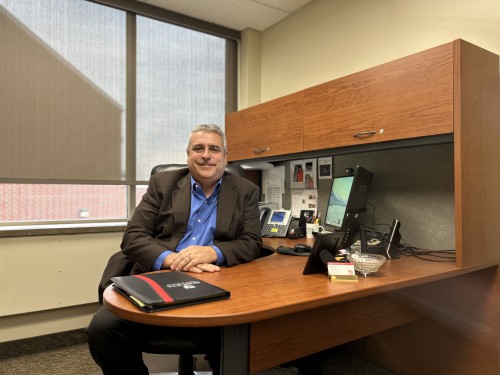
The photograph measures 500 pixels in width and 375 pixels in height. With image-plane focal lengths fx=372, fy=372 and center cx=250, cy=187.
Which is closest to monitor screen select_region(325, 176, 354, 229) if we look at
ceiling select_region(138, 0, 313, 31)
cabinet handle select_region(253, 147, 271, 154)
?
cabinet handle select_region(253, 147, 271, 154)

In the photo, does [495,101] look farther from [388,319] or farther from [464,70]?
[388,319]

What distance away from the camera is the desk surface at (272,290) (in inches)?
34.5

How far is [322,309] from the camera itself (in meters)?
1.10

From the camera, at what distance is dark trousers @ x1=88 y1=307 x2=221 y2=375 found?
1187 mm

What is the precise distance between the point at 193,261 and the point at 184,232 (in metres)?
0.34

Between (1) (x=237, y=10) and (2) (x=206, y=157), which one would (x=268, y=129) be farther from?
(1) (x=237, y=10)

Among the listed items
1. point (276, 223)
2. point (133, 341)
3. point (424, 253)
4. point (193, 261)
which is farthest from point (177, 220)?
point (424, 253)

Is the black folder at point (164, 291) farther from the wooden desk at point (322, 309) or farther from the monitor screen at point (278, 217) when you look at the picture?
the monitor screen at point (278, 217)

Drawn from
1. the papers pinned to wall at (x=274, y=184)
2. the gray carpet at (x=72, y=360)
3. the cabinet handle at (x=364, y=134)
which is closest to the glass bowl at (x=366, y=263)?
the cabinet handle at (x=364, y=134)

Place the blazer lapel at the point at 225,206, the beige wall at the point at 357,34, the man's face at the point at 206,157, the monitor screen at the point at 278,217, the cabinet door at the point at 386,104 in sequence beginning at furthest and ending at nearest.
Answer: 1. the monitor screen at the point at 278,217
2. the beige wall at the point at 357,34
3. the man's face at the point at 206,157
4. the blazer lapel at the point at 225,206
5. the cabinet door at the point at 386,104

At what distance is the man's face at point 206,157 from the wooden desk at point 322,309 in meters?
0.47

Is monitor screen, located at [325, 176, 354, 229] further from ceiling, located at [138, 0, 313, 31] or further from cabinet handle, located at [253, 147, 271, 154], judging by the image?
ceiling, located at [138, 0, 313, 31]

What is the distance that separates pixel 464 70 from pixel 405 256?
811 mm

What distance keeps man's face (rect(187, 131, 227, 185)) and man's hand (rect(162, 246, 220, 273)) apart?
0.44 m
